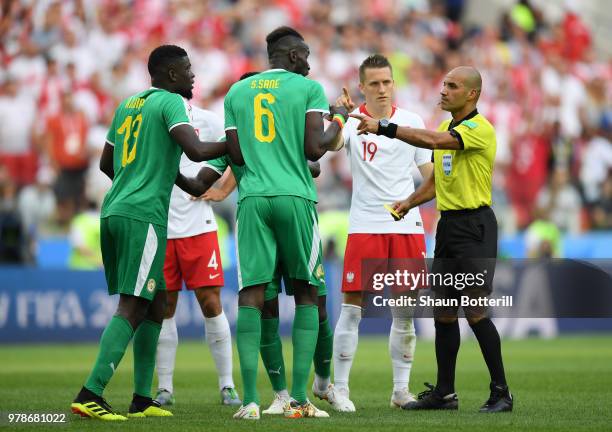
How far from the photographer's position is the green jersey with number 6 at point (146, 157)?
9.08 meters

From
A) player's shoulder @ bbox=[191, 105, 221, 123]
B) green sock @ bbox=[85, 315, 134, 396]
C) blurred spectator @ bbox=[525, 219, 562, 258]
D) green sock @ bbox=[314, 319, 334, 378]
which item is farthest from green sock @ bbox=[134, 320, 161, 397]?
blurred spectator @ bbox=[525, 219, 562, 258]

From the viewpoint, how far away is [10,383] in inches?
494

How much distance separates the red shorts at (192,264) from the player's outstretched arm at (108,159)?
1795 mm

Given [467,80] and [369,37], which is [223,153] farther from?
[369,37]

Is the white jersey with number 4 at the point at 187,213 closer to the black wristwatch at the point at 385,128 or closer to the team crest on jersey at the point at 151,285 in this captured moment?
the team crest on jersey at the point at 151,285

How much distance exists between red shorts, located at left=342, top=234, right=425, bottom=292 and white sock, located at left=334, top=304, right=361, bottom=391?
1.06 feet

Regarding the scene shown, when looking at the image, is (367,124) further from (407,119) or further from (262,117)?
(407,119)

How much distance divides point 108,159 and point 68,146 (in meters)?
11.0

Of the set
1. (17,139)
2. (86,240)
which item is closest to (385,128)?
(86,240)

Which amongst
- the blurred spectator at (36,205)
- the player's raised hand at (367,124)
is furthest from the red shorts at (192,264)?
the blurred spectator at (36,205)

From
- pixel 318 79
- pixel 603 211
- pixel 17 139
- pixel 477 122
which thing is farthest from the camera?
pixel 318 79

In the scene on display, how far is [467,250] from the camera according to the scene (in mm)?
9500

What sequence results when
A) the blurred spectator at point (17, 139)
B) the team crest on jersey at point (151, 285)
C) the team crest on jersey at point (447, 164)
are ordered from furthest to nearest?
the blurred spectator at point (17, 139) < the team crest on jersey at point (447, 164) < the team crest on jersey at point (151, 285)
